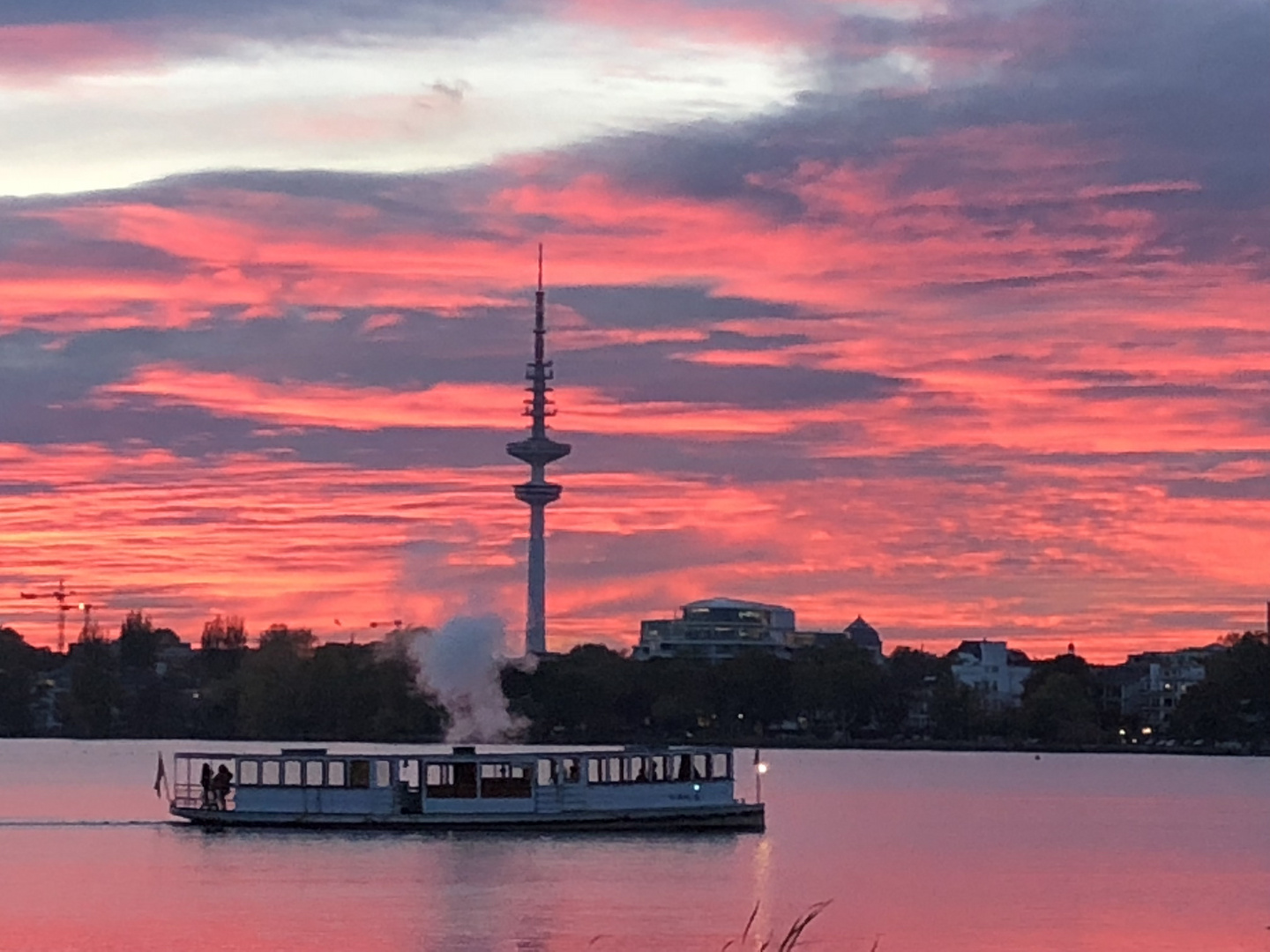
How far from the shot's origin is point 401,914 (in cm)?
8094

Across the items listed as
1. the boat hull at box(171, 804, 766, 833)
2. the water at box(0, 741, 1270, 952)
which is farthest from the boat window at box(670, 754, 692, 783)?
the water at box(0, 741, 1270, 952)

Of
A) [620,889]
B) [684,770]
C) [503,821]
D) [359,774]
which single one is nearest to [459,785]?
[503,821]

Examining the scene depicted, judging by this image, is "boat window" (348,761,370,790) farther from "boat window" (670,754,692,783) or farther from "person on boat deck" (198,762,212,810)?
"boat window" (670,754,692,783)

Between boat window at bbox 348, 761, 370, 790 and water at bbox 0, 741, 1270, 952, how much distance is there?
7.85ft

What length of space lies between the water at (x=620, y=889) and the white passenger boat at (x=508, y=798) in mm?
1078

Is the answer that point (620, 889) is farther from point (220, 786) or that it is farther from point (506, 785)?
point (220, 786)

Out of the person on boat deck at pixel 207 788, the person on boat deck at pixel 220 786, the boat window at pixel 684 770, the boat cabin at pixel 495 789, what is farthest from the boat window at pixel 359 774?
the boat window at pixel 684 770

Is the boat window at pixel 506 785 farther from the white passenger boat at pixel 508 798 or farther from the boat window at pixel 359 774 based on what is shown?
the boat window at pixel 359 774

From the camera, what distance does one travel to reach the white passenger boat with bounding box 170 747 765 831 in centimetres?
10262

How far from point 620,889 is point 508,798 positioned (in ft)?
51.2

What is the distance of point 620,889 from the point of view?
88.6 metres

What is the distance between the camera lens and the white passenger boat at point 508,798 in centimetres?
10262

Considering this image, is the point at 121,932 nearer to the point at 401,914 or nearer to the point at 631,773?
the point at 401,914

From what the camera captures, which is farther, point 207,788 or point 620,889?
point 207,788
